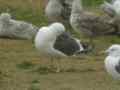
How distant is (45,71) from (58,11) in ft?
18.7

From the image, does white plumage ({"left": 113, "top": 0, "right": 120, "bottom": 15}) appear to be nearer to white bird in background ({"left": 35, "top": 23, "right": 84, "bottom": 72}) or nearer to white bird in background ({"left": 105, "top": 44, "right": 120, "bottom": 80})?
white bird in background ({"left": 35, "top": 23, "right": 84, "bottom": 72})

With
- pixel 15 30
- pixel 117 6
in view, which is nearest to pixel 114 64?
pixel 15 30

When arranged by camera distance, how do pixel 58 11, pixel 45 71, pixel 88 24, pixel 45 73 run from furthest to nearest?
pixel 58 11 → pixel 88 24 → pixel 45 71 → pixel 45 73

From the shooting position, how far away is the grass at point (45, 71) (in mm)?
10766

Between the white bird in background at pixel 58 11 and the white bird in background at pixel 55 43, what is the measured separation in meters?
4.14

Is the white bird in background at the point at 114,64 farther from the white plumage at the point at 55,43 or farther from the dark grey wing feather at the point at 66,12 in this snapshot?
the dark grey wing feather at the point at 66,12

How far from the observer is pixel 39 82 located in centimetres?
1106

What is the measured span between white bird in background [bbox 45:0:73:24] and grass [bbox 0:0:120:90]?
5.44 ft

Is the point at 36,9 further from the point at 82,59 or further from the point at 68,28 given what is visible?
the point at 82,59

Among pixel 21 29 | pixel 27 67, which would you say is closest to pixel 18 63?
pixel 27 67

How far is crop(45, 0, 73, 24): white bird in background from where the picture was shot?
696 inches

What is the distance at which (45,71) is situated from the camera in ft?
40.1

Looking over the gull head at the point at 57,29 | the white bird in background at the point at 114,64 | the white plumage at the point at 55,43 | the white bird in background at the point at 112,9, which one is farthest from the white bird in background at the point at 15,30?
the white bird in background at the point at 114,64

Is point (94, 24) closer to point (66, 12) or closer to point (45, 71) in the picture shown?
point (66, 12)
